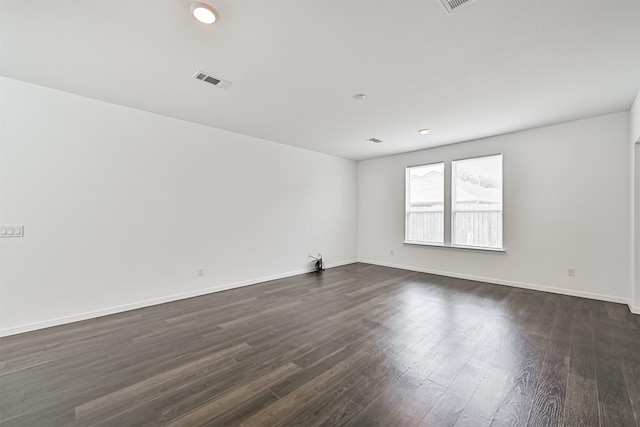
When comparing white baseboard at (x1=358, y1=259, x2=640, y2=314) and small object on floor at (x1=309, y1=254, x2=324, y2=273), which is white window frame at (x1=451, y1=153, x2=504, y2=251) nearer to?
white baseboard at (x1=358, y1=259, x2=640, y2=314)

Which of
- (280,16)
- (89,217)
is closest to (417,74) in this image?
(280,16)

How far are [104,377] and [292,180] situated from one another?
4050 mm

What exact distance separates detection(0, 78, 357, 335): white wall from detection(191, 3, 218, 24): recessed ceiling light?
2.30 meters

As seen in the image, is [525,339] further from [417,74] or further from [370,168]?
[370,168]

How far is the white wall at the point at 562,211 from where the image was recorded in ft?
12.0

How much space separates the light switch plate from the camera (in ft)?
8.82

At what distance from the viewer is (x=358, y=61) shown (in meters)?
2.39

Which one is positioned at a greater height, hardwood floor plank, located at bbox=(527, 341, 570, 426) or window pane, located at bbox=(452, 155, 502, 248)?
window pane, located at bbox=(452, 155, 502, 248)

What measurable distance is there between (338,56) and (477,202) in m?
4.04

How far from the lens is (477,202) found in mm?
4949

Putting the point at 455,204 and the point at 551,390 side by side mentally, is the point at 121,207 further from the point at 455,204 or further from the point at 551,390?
the point at 455,204

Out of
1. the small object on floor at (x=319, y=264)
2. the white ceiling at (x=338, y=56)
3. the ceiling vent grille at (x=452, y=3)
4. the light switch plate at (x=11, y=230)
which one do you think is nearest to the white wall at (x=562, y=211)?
the white ceiling at (x=338, y=56)

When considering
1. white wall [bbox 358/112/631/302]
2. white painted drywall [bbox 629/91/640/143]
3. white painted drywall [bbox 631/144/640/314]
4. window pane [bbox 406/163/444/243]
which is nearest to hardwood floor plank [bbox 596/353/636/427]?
white painted drywall [bbox 631/144/640/314]

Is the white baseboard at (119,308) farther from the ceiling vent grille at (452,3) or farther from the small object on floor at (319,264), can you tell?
the ceiling vent grille at (452,3)
